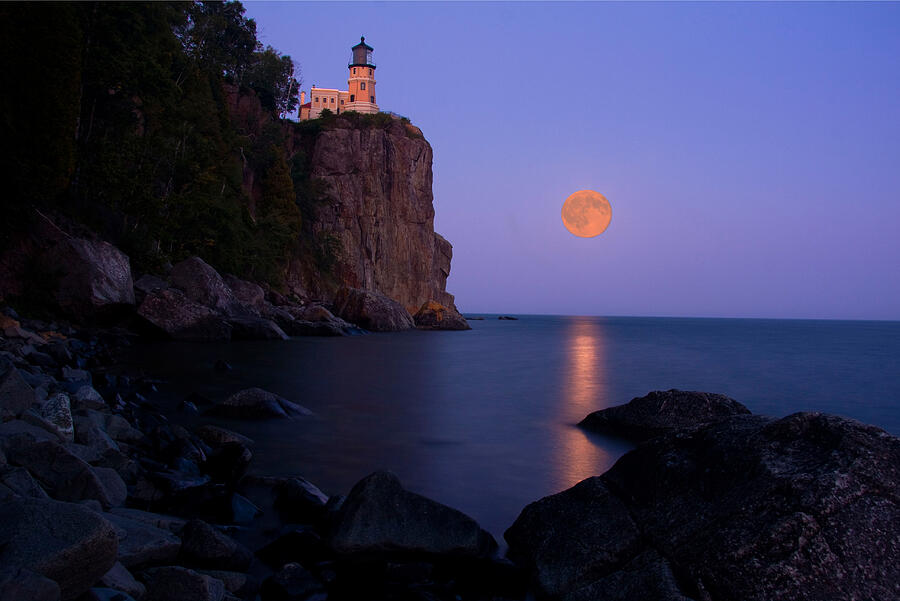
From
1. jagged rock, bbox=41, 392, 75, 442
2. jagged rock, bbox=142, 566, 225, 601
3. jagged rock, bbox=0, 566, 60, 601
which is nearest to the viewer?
jagged rock, bbox=0, 566, 60, 601

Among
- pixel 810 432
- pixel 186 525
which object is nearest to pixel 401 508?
pixel 186 525

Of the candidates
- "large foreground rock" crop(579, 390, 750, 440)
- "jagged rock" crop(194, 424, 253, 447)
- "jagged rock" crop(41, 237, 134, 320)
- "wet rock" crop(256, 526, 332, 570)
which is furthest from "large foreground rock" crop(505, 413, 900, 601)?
"jagged rock" crop(41, 237, 134, 320)

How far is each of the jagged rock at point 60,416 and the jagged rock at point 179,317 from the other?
642 inches

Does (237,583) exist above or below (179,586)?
below

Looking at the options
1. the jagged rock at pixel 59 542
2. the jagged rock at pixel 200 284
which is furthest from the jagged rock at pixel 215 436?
the jagged rock at pixel 200 284

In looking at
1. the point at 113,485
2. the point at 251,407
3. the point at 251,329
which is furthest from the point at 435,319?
the point at 113,485

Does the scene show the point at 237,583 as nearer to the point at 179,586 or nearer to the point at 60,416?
the point at 179,586

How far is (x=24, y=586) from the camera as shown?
2799 mm

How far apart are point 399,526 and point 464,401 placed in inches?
378

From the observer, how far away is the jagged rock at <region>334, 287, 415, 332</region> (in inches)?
1791

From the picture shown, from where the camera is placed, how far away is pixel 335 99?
8944 cm

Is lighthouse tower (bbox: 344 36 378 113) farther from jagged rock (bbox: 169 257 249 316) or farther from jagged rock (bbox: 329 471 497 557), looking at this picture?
jagged rock (bbox: 329 471 497 557)

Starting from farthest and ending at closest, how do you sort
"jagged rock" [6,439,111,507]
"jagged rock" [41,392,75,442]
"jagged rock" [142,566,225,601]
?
"jagged rock" [41,392,75,442] → "jagged rock" [6,439,111,507] → "jagged rock" [142,566,225,601]

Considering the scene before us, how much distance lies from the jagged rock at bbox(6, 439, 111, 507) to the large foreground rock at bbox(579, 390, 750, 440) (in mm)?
7001
